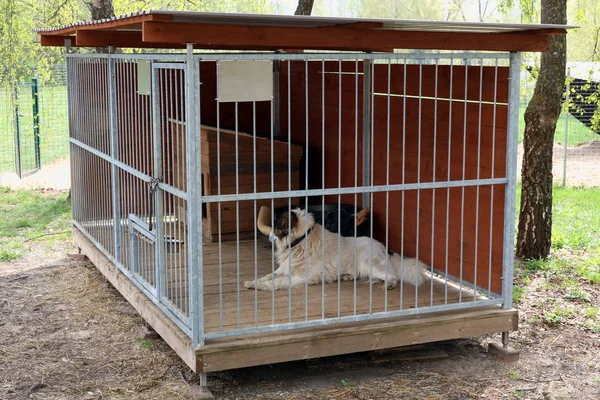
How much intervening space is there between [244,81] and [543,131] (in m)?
4.32

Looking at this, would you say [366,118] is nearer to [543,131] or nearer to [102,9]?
[543,131]

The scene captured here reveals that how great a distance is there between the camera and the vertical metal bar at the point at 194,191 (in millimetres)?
4828

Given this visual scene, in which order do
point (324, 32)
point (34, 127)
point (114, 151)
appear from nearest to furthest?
point (324, 32) < point (114, 151) < point (34, 127)

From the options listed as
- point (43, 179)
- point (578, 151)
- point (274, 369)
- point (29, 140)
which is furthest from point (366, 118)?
point (578, 151)

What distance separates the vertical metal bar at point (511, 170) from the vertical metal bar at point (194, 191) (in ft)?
7.82

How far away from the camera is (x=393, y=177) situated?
720cm

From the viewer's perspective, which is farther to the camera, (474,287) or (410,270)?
(410,270)

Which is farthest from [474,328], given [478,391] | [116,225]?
[116,225]

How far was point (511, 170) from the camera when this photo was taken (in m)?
5.80

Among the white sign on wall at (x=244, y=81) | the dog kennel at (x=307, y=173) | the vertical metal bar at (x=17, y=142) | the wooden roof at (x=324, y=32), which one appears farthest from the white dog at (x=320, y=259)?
the vertical metal bar at (x=17, y=142)

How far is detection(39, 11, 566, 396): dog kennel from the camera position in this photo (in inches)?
201

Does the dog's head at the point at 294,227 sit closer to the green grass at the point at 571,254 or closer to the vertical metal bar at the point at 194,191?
the vertical metal bar at the point at 194,191

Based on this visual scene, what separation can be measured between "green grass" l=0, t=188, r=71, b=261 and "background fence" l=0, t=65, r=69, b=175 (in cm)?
101

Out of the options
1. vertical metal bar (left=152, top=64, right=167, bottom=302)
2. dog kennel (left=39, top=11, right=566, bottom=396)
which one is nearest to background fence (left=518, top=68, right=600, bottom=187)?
dog kennel (left=39, top=11, right=566, bottom=396)
